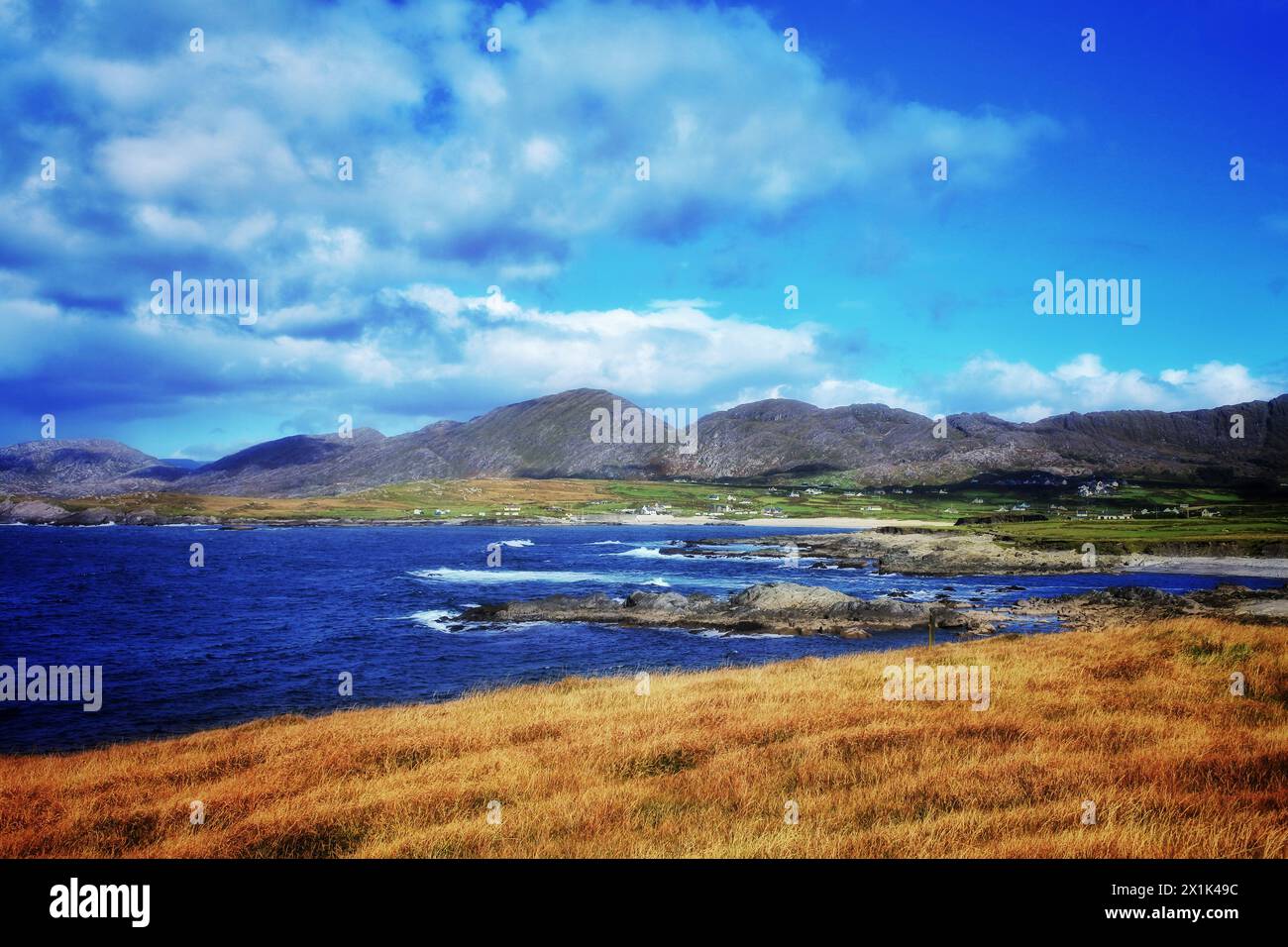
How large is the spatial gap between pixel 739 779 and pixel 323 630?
1961 inches

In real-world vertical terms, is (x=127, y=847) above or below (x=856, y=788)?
below

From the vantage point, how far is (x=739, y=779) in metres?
12.6

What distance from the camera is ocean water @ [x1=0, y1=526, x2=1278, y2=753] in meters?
34.4

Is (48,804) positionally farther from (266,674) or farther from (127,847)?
(266,674)

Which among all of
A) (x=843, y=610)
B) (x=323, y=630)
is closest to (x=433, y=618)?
(x=323, y=630)

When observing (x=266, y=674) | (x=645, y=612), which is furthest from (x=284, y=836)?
(x=645, y=612)

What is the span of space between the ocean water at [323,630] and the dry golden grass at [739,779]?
1417 centimetres

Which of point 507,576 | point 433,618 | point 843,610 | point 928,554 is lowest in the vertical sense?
point 507,576

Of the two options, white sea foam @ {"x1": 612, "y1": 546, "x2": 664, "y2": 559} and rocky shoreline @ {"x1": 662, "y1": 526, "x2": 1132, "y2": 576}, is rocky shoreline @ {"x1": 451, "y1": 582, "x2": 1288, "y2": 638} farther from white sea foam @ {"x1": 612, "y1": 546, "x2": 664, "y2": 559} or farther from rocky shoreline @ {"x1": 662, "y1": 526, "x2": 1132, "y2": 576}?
white sea foam @ {"x1": 612, "y1": 546, "x2": 664, "y2": 559}

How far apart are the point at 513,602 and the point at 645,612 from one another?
12193 millimetres

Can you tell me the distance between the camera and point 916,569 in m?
98.8

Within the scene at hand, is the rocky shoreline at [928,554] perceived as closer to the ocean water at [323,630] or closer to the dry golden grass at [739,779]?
the ocean water at [323,630]

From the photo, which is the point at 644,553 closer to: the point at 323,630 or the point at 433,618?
the point at 433,618

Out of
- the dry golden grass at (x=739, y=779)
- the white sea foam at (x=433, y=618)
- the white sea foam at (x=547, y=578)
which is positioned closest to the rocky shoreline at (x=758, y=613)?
the white sea foam at (x=433, y=618)
